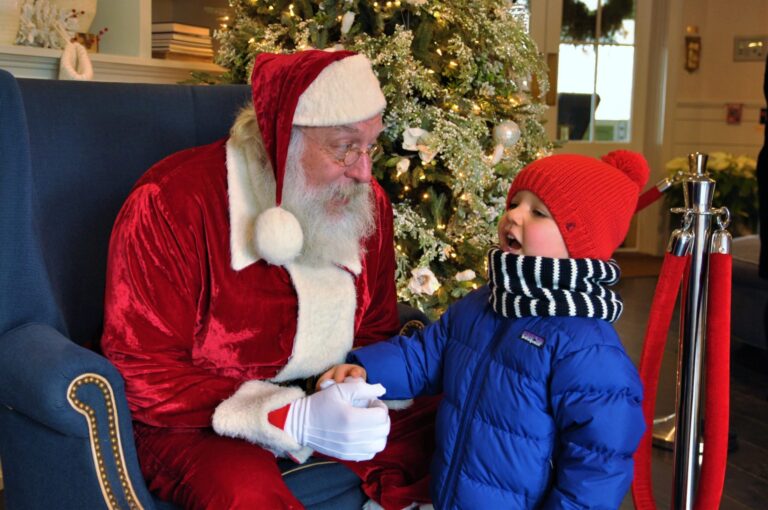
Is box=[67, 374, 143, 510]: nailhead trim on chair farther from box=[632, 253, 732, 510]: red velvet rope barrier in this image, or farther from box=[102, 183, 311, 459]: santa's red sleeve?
box=[632, 253, 732, 510]: red velvet rope barrier

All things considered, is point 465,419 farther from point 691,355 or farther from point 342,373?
point 691,355

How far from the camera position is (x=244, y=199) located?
179 centimetres

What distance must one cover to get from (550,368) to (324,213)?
1.83ft

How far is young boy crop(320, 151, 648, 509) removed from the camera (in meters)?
1.50

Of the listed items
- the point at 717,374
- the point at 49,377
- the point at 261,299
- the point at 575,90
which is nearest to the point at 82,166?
the point at 261,299

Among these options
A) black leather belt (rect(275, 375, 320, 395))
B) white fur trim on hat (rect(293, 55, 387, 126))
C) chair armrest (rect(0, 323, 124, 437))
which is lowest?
black leather belt (rect(275, 375, 320, 395))

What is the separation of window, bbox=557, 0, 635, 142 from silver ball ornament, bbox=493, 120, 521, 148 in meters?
3.10

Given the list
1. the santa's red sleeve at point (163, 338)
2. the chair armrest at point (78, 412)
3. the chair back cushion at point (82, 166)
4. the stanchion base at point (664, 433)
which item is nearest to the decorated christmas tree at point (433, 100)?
the stanchion base at point (664, 433)

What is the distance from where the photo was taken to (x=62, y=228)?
6.29 feet

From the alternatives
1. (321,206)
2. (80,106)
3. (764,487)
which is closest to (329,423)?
(321,206)

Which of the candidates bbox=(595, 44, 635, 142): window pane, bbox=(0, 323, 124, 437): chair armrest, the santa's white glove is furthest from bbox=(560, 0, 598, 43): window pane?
bbox=(0, 323, 124, 437): chair armrest

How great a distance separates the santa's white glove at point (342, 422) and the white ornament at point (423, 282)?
154 cm

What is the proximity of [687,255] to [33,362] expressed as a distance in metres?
1.38

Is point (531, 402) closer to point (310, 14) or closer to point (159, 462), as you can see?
point (159, 462)
